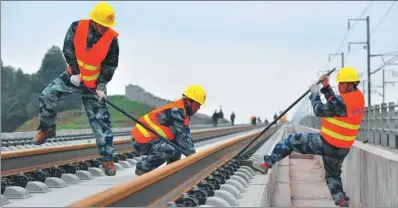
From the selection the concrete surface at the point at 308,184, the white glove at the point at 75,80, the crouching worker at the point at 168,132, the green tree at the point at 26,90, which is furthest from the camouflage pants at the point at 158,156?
the green tree at the point at 26,90

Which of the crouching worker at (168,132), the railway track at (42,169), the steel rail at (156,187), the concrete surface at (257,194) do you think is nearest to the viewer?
the steel rail at (156,187)

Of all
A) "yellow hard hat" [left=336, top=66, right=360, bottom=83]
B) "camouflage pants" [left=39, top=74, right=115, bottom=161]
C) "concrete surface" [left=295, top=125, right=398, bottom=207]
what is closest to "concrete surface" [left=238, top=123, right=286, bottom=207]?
"concrete surface" [left=295, top=125, right=398, bottom=207]

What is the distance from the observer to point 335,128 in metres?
8.41

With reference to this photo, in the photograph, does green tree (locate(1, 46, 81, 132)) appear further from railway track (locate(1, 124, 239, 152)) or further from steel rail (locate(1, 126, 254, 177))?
steel rail (locate(1, 126, 254, 177))

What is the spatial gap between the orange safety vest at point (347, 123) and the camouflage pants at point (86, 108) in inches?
112

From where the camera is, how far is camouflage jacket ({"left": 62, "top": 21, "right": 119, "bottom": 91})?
7484mm

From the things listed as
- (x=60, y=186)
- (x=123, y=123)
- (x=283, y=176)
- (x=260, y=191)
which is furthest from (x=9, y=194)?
(x=123, y=123)

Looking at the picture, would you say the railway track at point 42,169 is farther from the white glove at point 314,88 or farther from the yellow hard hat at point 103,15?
the white glove at point 314,88

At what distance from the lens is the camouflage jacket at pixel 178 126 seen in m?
8.20

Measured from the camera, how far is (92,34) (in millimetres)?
7531

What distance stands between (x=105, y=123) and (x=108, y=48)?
103 centimetres

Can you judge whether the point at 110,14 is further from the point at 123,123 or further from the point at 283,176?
the point at 123,123

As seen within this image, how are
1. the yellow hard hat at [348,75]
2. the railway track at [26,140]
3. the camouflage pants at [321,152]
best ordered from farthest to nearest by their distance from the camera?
1. the railway track at [26,140]
2. the camouflage pants at [321,152]
3. the yellow hard hat at [348,75]

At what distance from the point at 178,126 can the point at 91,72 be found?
52.4 inches
